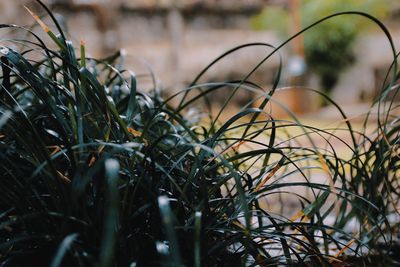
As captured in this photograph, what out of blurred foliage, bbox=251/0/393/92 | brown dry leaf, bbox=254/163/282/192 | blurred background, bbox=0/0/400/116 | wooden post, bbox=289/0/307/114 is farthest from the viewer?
blurred foliage, bbox=251/0/393/92

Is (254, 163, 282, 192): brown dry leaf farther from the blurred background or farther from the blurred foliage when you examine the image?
→ the blurred foliage

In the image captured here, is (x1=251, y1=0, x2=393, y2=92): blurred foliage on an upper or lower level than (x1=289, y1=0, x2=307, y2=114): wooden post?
upper

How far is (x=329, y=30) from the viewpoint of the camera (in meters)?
7.99

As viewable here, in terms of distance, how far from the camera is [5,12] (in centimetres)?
535

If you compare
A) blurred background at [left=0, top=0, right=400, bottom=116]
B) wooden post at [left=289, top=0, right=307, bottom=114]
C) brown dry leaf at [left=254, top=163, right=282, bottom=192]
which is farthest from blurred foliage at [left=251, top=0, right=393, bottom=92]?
brown dry leaf at [left=254, top=163, right=282, bottom=192]

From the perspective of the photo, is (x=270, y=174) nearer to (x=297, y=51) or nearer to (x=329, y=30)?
(x=297, y=51)

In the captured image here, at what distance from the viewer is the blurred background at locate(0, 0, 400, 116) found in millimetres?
6891

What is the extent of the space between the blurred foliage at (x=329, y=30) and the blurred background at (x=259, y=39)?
0.05 feet

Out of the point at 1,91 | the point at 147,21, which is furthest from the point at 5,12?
the point at 1,91

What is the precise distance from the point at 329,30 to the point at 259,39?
3.66 ft

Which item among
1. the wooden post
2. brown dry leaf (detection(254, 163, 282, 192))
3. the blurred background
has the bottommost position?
brown dry leaf (detection(254, 163, 282, 192))

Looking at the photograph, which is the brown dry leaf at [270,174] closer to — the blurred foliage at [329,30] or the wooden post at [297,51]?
the wooden post at [297,51]

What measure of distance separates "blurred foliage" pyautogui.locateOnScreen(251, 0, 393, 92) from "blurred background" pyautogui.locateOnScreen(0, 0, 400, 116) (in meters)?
0.02

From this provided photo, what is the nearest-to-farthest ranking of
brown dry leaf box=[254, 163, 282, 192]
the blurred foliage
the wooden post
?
brown dry leaf box=[254, 163, 282, 192], the wooden post, the blurred foliage
